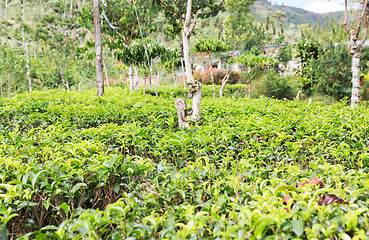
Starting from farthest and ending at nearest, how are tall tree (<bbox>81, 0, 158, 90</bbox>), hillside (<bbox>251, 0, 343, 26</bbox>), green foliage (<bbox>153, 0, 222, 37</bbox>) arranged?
hillside (<bbox>251, 0, 343, 26</bbox>) → tall tree (<bbox>81, 0, 158, 90</bbox>) → green foliage (<bbox>153, 0, 222, 37</bbox>)

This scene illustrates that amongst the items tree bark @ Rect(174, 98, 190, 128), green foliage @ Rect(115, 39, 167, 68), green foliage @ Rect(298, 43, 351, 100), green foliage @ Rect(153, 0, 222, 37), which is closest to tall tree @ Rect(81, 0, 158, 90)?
green foliage @ Rect(115, 39, 167, 68)

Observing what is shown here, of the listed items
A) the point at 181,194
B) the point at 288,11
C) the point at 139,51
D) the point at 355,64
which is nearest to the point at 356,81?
the point at 355,64

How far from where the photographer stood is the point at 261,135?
8.11 ft

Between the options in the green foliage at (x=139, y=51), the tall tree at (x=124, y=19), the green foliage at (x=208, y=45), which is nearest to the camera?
the green foliage at (x=208, y=45)

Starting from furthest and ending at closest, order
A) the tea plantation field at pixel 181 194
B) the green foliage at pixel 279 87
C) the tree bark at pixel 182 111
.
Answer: the green foliage at pixel 279 87, the tree bark at pixel 182 111, the tea plantation field at pixel 181 194

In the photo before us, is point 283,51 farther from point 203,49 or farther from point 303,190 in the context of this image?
point 303,190

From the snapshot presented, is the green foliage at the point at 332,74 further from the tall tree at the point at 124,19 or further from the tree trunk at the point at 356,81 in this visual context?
the tall tree at the point at 124,19

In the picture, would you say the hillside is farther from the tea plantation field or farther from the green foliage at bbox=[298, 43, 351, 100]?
the tea plantation field

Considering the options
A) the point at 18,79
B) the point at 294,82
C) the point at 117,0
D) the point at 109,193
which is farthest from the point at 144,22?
the point at 18,79

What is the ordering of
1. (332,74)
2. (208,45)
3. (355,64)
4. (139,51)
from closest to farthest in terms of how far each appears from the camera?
(355,64) < (208,45) < (139,51) < (332,74)

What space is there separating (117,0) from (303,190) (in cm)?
911

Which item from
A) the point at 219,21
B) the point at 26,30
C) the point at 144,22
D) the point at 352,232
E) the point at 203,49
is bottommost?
the point at 352,232

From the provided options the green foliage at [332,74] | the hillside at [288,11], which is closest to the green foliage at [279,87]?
the green foliage at [332,74]

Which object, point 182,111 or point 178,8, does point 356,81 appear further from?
point 178,8
